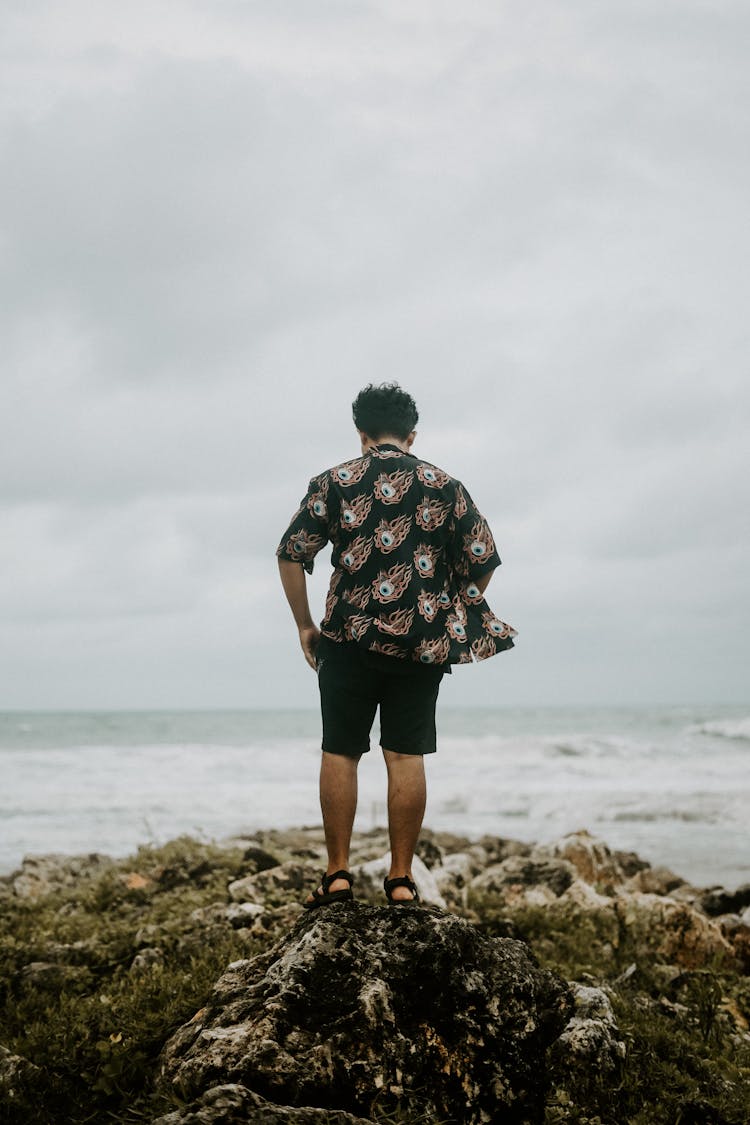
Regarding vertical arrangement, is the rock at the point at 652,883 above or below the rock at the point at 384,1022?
below

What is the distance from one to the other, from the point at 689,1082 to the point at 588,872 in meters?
5.10

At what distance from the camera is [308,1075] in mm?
2934

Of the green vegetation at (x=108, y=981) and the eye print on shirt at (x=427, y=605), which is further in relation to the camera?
the eye print on shirt at (x=427, y=605)

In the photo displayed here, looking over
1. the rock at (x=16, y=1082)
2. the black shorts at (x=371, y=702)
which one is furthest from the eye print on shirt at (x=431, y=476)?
the rock at (x=16, y=1082)

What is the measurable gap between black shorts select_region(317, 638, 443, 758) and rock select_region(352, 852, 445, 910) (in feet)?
7.83

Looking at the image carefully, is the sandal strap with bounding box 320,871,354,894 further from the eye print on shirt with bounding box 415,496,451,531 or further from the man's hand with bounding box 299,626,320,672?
the eye print on shirt with bounding box 415,496,451,531

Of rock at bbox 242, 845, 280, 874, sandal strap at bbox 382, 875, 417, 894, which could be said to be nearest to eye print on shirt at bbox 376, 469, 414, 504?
sandal strap at bbox 382, 875, 417, 894

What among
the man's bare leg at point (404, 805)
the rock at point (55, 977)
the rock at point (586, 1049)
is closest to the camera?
the rock at point (586, 1049)

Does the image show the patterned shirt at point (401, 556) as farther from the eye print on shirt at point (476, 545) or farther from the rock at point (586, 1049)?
the rock at point (586, 1049)

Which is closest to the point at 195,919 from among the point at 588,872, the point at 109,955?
the point at 109,955

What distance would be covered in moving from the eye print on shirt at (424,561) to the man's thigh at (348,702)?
0.46 metres

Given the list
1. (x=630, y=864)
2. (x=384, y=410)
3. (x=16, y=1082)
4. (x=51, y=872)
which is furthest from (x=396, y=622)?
(x=630, y=864)

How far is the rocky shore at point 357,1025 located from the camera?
2.98 metres

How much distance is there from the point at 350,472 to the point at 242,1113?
242 centimetres
